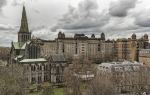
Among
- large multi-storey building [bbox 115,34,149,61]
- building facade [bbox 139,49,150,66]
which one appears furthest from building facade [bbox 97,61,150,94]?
large multi-storey building [bbox 115,34,149,61]

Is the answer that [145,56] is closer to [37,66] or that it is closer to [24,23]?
[37,66]

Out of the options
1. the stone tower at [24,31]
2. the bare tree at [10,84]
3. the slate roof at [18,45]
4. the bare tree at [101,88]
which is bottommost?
the bare tree at [101,88]

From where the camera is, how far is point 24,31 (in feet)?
381

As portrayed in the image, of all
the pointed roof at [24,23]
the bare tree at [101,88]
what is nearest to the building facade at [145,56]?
the pointed roof at [24,23]

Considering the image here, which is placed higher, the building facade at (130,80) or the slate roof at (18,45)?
the slate roof at (18,45)

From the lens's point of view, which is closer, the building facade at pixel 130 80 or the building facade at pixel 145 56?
the building facade at pixel 130 80

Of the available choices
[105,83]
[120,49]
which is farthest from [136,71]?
[120,49]

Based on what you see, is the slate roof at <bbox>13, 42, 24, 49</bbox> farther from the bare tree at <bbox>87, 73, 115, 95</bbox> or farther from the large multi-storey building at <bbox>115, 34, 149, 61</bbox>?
the large multi-storey building at <bbox>115, 34, 149, 61</bbox>

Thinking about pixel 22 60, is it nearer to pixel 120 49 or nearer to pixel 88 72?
pixel 88 72

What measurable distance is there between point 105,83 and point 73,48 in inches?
4038

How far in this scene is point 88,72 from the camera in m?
92.1

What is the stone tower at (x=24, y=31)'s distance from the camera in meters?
114

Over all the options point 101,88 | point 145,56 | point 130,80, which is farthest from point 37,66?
point 145,56

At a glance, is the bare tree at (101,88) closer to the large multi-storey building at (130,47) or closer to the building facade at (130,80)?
the building facade at (130,80)
